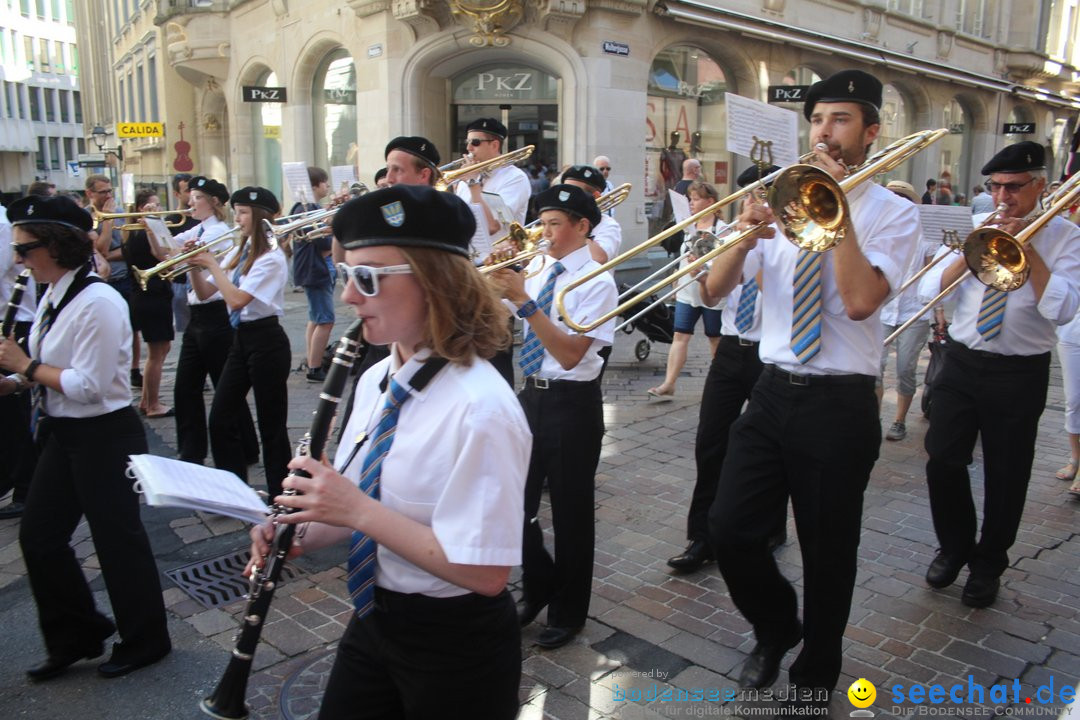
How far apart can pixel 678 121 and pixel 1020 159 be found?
14024 millimetres

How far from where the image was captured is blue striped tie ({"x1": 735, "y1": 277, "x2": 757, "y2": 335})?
4.84 meters

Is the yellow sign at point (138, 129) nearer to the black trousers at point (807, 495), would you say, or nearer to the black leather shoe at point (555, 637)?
the black leather shoe at point (555, 637)

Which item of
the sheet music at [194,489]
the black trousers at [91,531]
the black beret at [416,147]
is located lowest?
the black trousers at [91,531]

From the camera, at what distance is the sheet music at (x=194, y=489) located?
210 centimetres

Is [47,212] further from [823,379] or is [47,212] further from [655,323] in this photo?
[655,323]

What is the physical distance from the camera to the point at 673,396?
874 centimetres

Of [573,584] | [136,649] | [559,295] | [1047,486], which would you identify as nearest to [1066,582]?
[1047,486]

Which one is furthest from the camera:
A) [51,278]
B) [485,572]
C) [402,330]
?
[51,278]

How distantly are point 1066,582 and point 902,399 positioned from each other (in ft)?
9.57

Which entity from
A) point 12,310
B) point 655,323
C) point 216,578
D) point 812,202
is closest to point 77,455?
point 12,310

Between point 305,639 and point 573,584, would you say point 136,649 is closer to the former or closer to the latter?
point 305,639

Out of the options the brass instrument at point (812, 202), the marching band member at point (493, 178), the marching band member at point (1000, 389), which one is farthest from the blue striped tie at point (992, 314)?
the marching band member at point (493, 178)

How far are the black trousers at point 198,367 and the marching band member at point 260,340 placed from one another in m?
→ 0.53

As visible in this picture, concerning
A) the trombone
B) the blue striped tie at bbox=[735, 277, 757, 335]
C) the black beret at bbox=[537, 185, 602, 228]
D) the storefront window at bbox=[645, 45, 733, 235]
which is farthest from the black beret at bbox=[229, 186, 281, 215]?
the storefront window at bbox=[645, 45, 733, 235]
